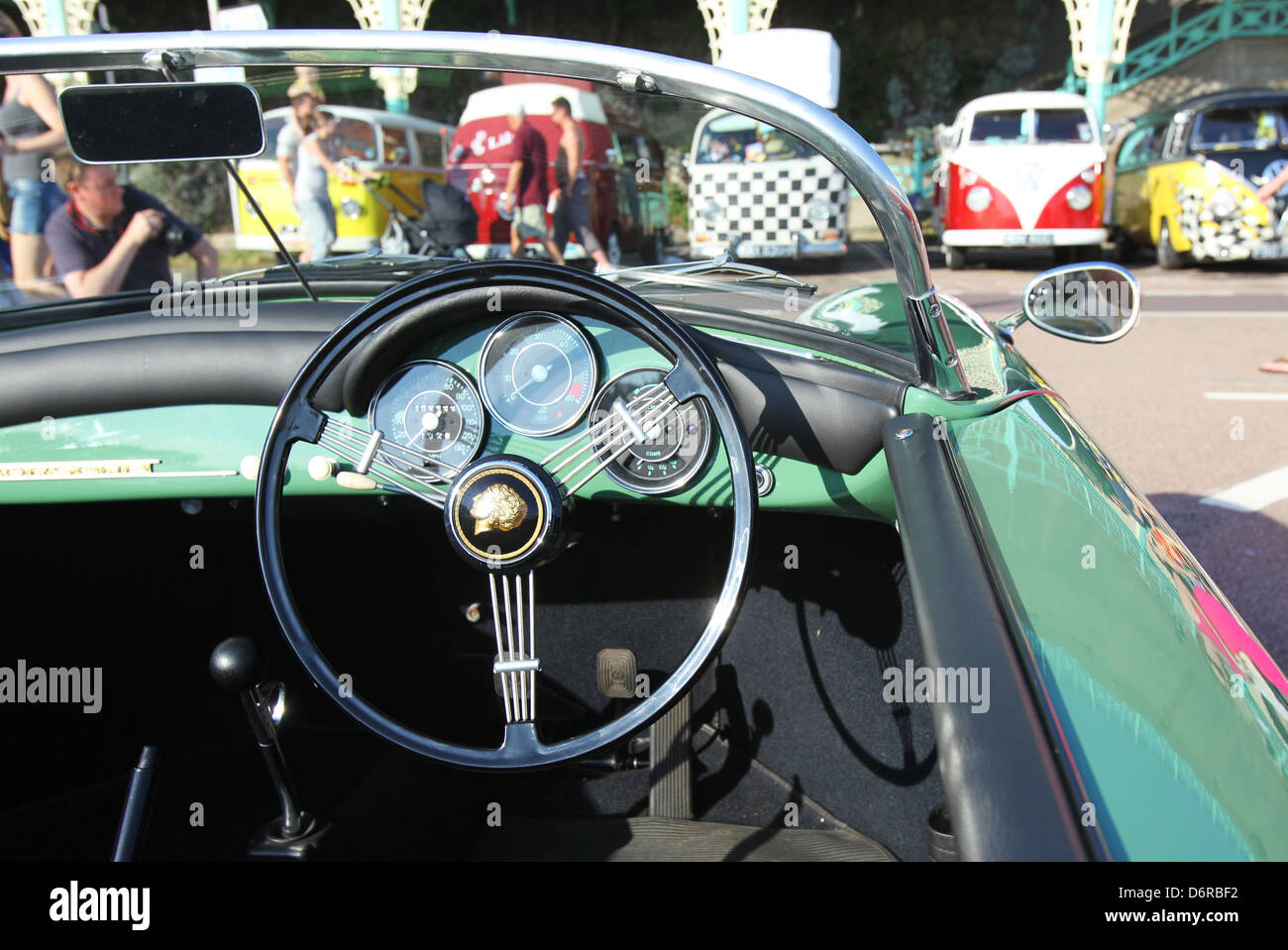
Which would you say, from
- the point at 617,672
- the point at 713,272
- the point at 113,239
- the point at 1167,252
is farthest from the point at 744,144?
the point at 1167,252

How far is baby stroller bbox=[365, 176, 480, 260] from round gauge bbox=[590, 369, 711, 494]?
1095mm

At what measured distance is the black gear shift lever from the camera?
4.93 feet

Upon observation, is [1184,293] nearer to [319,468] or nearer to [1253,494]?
[1253,494]

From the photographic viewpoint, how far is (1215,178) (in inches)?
408

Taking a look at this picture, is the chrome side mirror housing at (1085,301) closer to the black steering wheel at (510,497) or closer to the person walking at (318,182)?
the black steering wheel at (510,497)

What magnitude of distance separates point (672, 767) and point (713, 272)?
1.06 m

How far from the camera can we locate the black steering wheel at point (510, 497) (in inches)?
53.1

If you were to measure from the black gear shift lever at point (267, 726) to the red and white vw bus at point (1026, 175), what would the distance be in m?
11.0

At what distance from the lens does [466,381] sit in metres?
1.66
